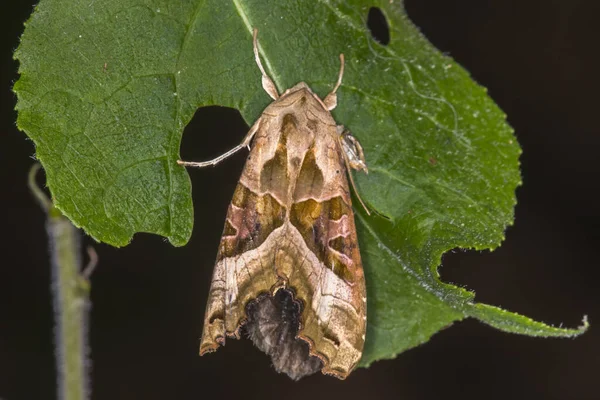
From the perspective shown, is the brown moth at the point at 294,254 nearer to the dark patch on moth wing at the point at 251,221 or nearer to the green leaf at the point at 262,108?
the dark patch on moth wing at the point at 251,221

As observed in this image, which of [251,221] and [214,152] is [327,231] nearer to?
[251,221]

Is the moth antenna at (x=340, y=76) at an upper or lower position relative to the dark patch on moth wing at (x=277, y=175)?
upper

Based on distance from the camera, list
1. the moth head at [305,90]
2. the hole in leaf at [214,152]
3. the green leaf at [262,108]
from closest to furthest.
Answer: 1. the green leaf at [262,108]
2. the moth head at [305,90]
3. the hole in leaf at [214,152]

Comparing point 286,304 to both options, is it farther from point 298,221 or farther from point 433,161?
point 433,161

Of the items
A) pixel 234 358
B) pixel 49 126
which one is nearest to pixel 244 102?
pixel 49 126

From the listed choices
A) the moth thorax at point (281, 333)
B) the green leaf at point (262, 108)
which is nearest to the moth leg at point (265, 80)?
the green leaf at point (262, 108)

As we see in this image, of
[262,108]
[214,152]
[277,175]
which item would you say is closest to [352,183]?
[277,175]
